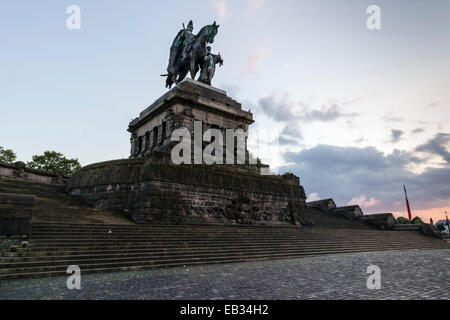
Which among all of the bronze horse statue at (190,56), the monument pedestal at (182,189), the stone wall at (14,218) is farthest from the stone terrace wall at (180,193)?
the bronze horse statue at (190,56)

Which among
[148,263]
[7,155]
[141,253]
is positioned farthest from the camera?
[7,155]

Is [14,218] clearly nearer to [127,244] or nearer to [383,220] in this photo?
[127,244]

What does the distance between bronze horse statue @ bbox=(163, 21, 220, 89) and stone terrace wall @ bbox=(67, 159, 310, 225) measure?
44.4 feet

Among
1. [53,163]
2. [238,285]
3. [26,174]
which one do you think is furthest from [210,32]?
[53,163]

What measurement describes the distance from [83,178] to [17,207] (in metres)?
9.23

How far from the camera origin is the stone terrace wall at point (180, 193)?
48.0ft

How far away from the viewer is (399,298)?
4980 millimetres

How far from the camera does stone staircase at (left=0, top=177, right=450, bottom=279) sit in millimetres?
7824

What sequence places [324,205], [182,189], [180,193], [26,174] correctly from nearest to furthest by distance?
[180,193]
[182,189]
[26,174]
[324,205]

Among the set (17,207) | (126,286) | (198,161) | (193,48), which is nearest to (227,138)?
(198,161)

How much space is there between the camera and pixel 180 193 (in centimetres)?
1555

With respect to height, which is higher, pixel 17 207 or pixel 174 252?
pixel 17 207

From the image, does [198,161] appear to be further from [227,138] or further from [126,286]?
[126,286]

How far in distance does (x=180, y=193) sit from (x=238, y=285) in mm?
9889
